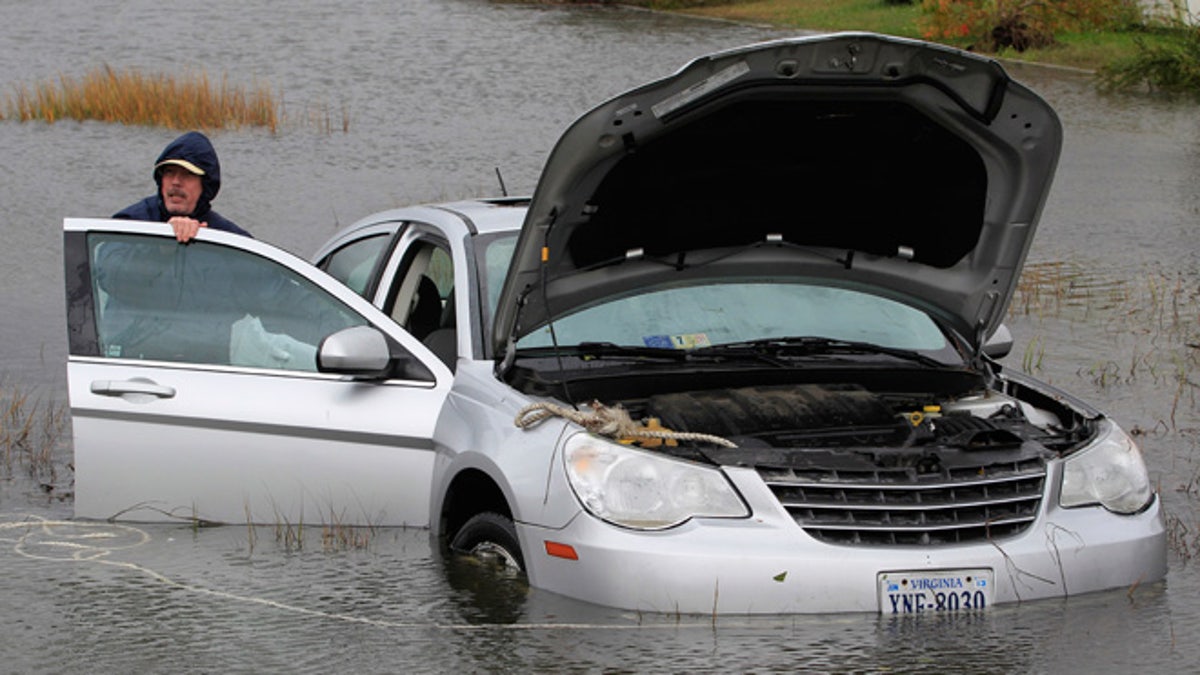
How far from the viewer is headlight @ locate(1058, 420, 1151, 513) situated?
630 cm

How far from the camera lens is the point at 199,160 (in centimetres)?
873

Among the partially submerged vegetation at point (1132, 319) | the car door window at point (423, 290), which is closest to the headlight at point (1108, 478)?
the car door window at point (423, 290)

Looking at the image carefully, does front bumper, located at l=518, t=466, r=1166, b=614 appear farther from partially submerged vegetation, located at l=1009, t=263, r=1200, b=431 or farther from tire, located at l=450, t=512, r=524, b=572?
partially submerged vegetation, located at l=1009, t=263, r=1200, b=431

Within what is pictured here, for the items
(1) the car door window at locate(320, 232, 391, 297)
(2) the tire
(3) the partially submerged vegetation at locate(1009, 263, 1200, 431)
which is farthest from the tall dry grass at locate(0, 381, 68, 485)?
(3) the partially submerged vegetation at locate(1009, 263, 1200, 431)

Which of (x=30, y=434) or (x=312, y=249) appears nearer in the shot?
(x=30, y=434)

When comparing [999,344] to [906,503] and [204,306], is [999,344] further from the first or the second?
[204,306]

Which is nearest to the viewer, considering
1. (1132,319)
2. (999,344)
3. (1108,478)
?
(1108,478)

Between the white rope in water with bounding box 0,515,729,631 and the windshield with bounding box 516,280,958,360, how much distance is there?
1256mm

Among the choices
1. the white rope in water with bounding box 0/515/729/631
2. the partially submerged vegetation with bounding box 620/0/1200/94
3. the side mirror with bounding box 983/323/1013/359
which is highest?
the partially submerged vegetation with bounding box 620/0/1200/94

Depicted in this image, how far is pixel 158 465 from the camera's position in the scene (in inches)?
→ 285

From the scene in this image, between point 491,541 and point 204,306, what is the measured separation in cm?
176

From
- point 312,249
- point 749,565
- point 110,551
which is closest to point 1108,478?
point 749,565

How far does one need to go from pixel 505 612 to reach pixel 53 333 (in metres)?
9.36

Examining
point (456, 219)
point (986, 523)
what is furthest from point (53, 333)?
point (986, 523)
